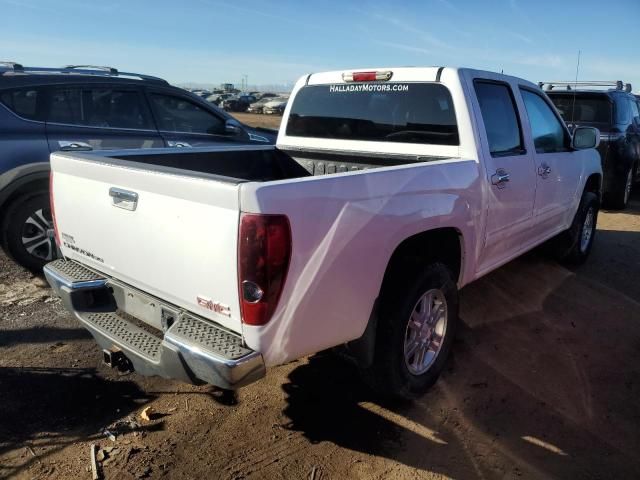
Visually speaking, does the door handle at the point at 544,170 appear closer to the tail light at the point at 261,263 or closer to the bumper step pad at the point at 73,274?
the tail light at the point at 261,263

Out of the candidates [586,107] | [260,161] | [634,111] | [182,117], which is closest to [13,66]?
[182,117]

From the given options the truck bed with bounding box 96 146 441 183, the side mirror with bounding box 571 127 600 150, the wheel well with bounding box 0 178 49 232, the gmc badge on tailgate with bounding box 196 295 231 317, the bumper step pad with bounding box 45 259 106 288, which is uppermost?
the side mirror with bounding box 571 127 600 150

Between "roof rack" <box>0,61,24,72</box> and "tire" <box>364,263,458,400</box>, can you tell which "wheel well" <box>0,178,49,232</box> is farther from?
"tire" <box>364,263,458,400</box>

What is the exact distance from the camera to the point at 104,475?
2668 mm

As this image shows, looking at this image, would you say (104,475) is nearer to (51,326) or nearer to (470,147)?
(51,326)

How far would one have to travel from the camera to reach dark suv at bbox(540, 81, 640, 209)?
853cm

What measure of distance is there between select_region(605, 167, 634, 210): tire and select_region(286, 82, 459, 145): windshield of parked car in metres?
6.38

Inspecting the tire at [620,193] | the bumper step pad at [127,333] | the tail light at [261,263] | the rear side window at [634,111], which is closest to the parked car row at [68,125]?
the bumper step pad at [127,333]

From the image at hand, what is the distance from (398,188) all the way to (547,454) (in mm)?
1587

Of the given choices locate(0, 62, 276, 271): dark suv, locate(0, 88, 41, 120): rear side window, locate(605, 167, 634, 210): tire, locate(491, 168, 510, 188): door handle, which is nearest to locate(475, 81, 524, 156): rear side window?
locate(491, 168, 510, 188): door handle

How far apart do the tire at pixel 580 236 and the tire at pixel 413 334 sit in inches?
109

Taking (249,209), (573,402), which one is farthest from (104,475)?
(573,402)

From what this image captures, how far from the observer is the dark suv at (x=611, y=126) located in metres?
8.53

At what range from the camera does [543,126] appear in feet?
15.4
